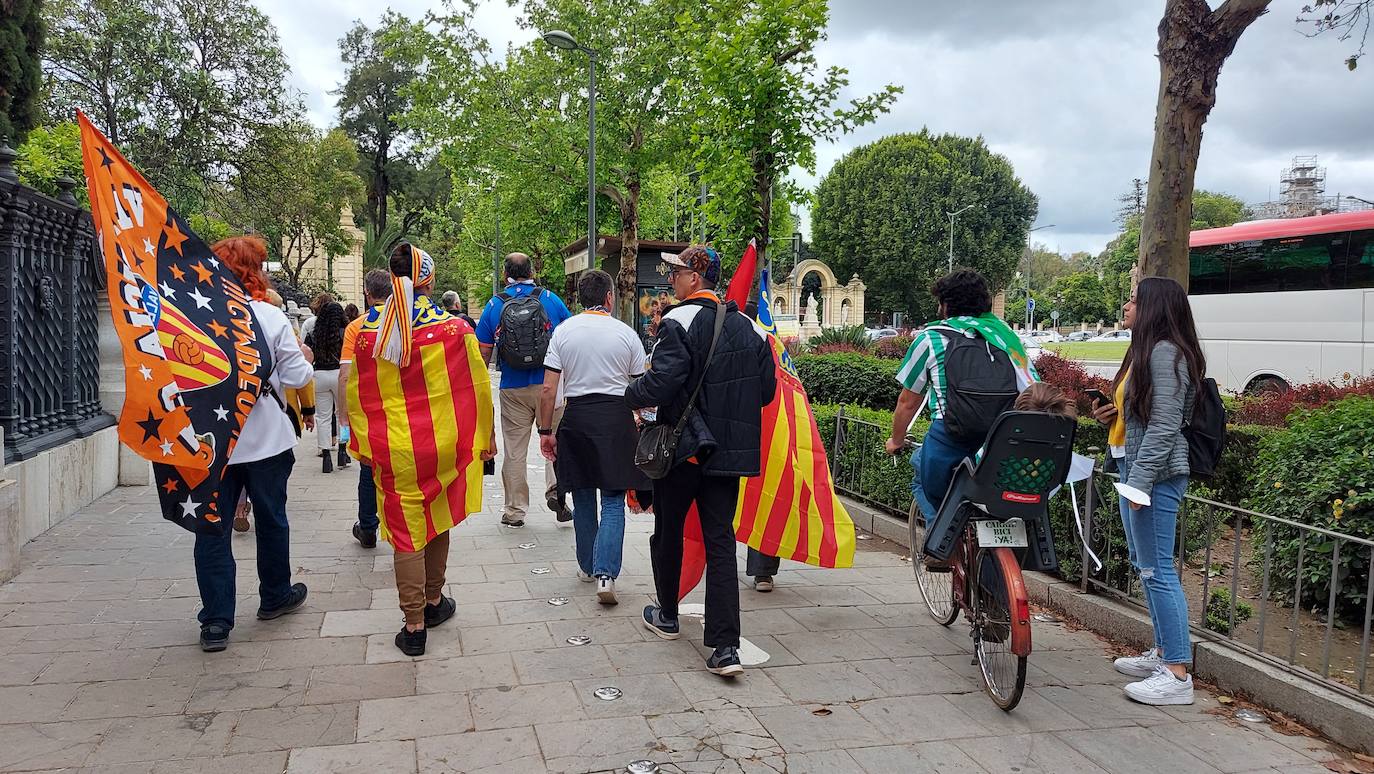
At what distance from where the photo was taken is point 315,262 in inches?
1978

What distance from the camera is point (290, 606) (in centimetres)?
479

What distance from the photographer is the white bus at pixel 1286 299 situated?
1541 cm

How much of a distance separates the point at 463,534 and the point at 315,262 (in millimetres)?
47770

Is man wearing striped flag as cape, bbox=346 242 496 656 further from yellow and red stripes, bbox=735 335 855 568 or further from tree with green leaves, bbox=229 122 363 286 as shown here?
tree with green leaves, bbox=229 122 363 286

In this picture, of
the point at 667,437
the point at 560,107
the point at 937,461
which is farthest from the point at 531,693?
the point at 560,107

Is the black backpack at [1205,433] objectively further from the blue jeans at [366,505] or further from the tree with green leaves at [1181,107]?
the blue jeans at [366,505]

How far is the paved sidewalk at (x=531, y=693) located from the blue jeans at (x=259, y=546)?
0.19 metres

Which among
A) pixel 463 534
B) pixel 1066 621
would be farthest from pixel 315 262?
pixel 1066 621

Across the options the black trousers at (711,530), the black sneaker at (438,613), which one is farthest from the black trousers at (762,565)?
the black sneaker at (438,613)

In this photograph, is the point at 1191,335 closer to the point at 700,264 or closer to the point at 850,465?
the point at 700,264

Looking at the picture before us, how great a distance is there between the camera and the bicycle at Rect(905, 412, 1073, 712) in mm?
3711

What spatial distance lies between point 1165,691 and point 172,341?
4.46 m

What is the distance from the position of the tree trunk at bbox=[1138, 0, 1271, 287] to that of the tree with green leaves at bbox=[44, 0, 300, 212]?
17318mm

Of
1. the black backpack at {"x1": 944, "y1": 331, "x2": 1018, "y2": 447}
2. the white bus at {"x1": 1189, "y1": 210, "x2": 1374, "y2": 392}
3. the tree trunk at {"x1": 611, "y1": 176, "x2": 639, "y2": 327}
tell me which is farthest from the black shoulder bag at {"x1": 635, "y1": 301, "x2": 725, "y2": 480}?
the tree trunk at {"x1": 611, "y1": 176, "x2": 639, "y2": 327}
